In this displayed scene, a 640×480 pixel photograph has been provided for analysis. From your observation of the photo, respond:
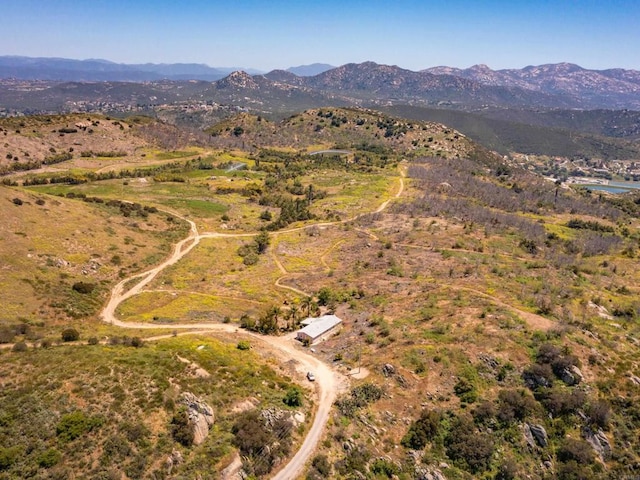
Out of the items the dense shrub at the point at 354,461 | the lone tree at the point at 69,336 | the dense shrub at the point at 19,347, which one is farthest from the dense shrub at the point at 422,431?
the dense shrub at the point at 19,347

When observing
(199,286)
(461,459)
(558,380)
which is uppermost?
(558,380)

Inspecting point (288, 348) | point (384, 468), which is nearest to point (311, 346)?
point (288, 348)

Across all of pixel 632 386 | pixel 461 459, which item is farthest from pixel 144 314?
pixel 632 386

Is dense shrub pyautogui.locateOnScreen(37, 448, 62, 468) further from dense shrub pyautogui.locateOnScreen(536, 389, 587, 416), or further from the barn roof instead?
dense shrub pyautogui.locateOnScreen(536, 389, 587, 416)

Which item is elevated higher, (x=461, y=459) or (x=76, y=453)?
(x=76, y=453)

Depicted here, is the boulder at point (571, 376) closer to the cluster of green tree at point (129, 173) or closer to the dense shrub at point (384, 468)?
the dense shrub at point (384, 468)

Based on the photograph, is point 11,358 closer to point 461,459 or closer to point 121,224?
Answer: point 461,459
